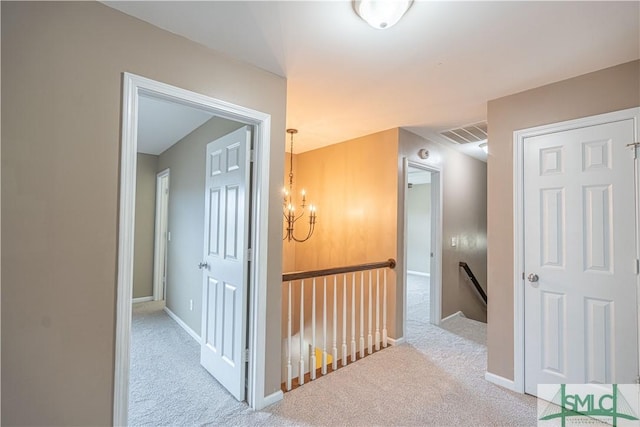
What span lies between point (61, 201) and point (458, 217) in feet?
14.3

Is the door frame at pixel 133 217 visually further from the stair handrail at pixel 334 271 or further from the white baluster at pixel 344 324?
the white baluster at pixel 344 324

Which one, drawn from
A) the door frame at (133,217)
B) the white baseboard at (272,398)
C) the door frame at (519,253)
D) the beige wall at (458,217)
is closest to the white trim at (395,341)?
the beige wall at (458,217)

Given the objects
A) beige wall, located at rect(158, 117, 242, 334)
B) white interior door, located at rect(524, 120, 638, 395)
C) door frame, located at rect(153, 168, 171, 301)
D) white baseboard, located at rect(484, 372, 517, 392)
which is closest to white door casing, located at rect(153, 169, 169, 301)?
door frame, located at rect(153, 168, 171, 301)

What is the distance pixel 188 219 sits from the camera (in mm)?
3719

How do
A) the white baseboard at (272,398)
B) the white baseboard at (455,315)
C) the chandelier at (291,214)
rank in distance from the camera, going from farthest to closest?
the chandelier at (291,214) < the white baseboard at (455,315) < the white baseboard at (272,398)

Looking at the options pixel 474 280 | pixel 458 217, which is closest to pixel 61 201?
pixel 458 217

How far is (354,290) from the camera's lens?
3066 millimetres

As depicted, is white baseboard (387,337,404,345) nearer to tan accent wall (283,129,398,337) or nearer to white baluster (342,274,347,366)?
→ tan accent wall (283,129,398,337)

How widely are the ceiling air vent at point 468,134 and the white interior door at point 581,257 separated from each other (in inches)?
41.6

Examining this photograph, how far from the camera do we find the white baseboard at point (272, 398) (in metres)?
2.10

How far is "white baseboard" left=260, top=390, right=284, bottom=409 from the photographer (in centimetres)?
210

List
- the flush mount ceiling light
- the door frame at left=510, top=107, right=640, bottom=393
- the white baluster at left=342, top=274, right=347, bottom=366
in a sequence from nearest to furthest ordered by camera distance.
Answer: the flush mount ceiling light < the door frame at left=510, top=107, right=640, bottom=393 < the white baluster at left=342, top=274, right=347, bottom=366

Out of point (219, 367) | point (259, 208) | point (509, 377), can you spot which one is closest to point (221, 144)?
point (259, 208)

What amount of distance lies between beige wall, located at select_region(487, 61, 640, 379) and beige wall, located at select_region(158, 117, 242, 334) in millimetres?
2385
